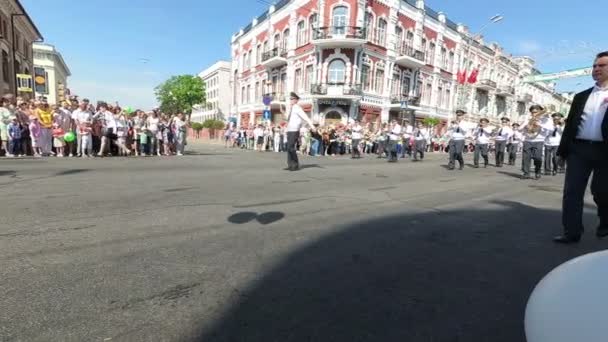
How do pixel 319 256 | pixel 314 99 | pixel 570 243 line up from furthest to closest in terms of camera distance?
pixel 314 99
pixel 570 243
pixel 319 256

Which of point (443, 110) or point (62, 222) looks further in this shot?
point (443, 110)

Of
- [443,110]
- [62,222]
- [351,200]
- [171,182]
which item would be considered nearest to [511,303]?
[351,200]

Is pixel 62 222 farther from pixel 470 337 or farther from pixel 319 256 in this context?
pixel 470 337

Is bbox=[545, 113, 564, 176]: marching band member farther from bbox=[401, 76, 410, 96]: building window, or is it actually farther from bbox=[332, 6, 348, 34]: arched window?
bbox=[401, 76, 410, 96]: building window

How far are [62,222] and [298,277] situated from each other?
118 inches

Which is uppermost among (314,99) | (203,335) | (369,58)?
(369,58)

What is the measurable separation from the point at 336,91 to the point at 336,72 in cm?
181

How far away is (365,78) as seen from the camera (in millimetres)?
32344

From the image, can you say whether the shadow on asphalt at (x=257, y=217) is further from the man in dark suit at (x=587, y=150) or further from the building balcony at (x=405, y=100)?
the building balcony at (x=405, y=100)

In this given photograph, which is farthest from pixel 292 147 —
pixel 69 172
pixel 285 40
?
pixel 285 40

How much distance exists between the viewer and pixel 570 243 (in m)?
3.89

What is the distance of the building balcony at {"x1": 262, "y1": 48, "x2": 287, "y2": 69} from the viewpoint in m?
36.7

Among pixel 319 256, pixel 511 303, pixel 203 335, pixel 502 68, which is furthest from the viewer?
pixel 502 68

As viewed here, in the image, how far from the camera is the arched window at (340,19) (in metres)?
30.7
